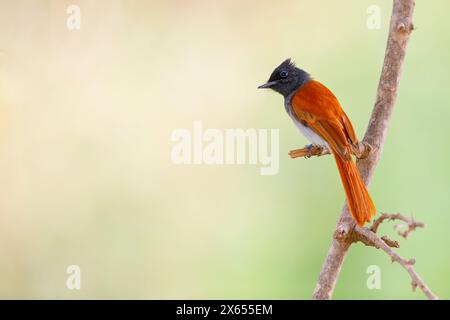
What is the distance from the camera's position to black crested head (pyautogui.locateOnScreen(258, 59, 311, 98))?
3.50 metres

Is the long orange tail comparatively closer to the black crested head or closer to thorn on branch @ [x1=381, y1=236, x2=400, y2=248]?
thorn on branch @ [x1=381, y1=236, x2=400, y2=248]

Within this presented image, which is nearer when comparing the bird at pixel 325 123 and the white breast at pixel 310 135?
the bird at pixel 325 123

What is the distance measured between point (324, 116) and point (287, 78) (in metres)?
0.63

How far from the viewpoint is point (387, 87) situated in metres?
2.31

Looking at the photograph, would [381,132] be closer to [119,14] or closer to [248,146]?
[248,146]

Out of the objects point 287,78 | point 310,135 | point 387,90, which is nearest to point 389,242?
point 387,90

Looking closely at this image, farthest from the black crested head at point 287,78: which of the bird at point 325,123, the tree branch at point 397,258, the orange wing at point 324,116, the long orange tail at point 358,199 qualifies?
the tree branch at point 397,258

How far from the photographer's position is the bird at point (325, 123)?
2.17 m

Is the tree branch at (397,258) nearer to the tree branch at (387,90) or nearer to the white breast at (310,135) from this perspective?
the tree branch at (387,90)

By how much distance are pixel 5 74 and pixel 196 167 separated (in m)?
1.51

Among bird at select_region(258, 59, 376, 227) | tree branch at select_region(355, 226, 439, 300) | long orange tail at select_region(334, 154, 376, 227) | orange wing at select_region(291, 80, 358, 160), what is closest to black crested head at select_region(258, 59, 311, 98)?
bird at select_region(258, 59, 376, 227)

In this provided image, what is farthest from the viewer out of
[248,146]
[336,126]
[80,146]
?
[80,146]

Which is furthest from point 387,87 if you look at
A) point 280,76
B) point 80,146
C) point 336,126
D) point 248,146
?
point 80,146
